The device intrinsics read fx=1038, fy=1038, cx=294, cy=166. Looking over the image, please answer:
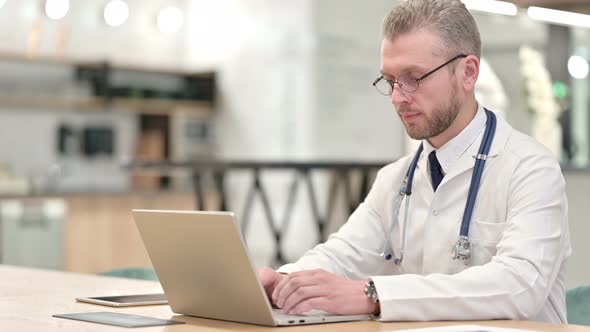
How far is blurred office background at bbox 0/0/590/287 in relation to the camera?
27.9 ft

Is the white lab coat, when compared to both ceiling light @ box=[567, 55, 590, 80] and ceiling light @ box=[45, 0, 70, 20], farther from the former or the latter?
ceiling light @ box=[45, 0, 70, 20]

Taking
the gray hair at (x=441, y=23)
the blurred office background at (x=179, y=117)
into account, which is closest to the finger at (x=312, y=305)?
the gray hair at (x=441, y=23)

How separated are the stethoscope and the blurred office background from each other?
5.14 metres

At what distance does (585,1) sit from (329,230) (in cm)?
314

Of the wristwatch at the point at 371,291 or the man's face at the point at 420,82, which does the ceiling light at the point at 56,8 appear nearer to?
the man's face at the point at 420,82

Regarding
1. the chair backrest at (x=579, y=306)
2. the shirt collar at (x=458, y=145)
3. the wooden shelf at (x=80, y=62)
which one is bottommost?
the chair backrest at (x=579, y=306)

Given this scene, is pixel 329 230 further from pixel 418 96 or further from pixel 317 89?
pixel 418 96

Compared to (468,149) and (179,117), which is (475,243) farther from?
(179,117)

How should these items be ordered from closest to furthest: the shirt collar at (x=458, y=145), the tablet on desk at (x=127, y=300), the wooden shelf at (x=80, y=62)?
the tablet on desk at (x=127, y=300), the shirt collar at (x=458, y=145), the wooden shelf at (x=80, y=62)

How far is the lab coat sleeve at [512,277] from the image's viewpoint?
1870 mm

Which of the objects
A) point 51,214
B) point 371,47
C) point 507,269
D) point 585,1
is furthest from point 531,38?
point 507,269

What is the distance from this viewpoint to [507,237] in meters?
2.02

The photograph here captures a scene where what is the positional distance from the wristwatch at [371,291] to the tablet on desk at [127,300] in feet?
1.66

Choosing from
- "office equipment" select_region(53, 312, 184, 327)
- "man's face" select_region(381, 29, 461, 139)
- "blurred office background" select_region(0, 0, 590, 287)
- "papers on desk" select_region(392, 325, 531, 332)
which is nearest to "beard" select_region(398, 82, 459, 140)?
"man's face" select_region(381, 29, 461, 139)
